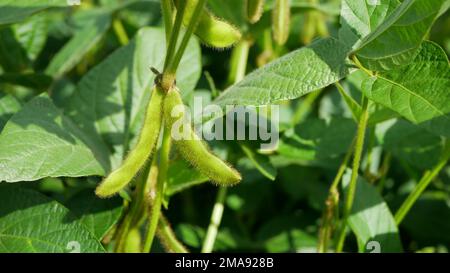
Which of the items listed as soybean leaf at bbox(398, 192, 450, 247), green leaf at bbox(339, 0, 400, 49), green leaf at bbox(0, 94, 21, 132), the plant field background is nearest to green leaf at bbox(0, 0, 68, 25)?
the plant field background

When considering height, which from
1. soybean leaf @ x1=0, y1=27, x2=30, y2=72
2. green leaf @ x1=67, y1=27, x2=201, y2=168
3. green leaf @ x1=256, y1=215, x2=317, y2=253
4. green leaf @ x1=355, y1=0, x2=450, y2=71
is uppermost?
green leaf @ x1=355, y1=0, x2=450, y2=71

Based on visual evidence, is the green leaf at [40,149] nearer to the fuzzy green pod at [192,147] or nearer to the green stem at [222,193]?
the fuzzy green pod at [192,147]

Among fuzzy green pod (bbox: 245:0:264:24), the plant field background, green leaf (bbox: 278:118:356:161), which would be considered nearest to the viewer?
the plant field background

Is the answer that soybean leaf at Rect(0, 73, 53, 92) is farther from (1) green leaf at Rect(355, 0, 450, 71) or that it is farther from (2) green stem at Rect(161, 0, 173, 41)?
(1) green leaf at Rect(355, 0, 450, 71)

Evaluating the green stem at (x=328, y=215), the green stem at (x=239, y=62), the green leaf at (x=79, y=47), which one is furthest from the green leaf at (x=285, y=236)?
the green leaf at (x=79, y=47)

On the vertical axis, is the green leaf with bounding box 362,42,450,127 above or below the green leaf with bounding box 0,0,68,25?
above

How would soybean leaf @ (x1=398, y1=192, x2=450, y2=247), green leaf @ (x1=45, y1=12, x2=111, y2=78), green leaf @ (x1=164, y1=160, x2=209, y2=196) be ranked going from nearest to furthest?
1. green leaf @ (x1=164, y1=160, x2=209, y2=196)
2. green leaf @ (x1=45, y1=12, x2=111, y2=78)
3. soybean leaf @ (x1=398, y1=192, x2=450, y2=247)
